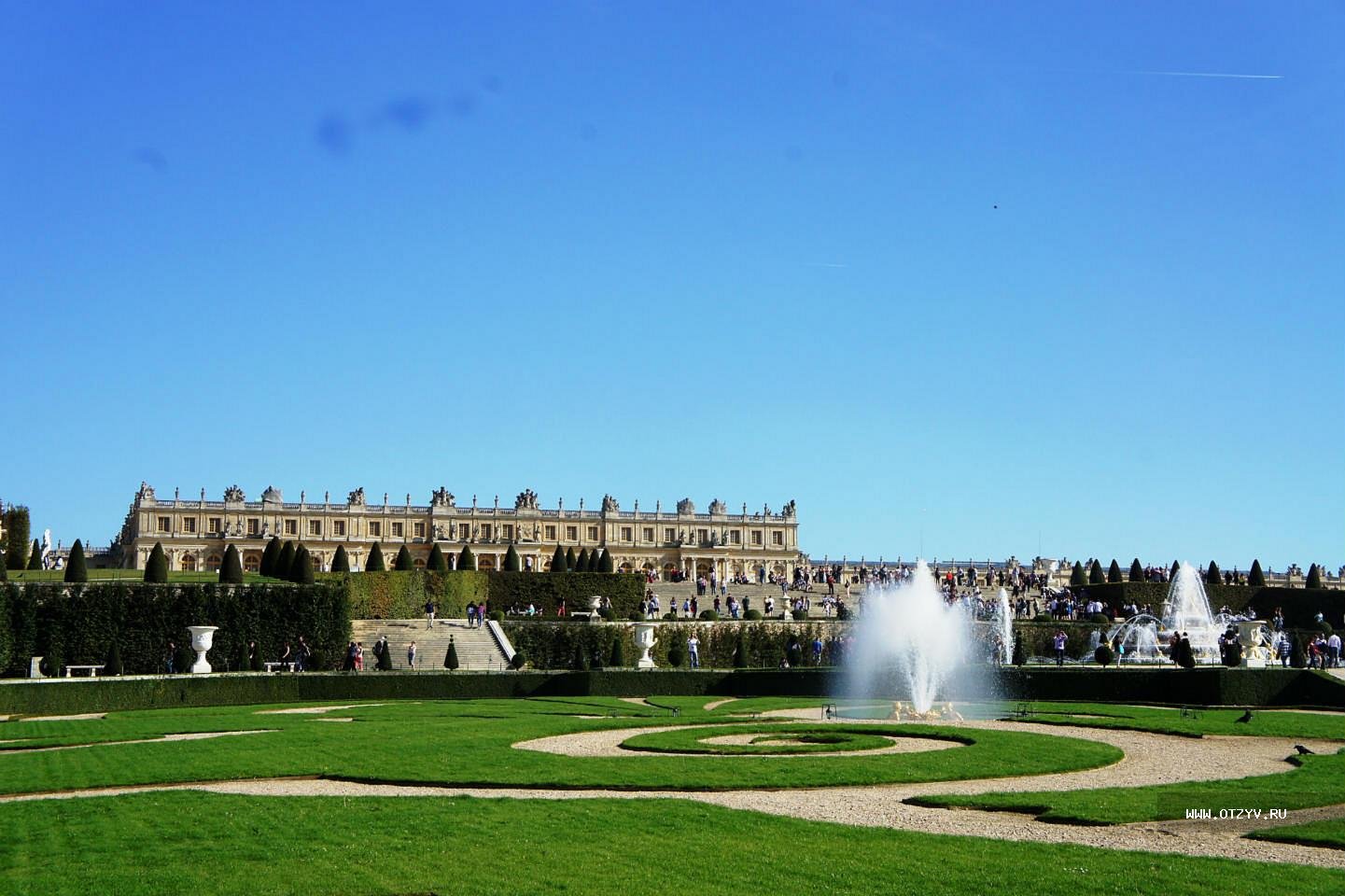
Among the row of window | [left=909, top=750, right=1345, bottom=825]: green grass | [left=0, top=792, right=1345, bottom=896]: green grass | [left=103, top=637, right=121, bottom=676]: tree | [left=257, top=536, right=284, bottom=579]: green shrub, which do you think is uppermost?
the row of window

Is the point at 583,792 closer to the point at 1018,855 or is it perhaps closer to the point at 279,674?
the point at 1018,855

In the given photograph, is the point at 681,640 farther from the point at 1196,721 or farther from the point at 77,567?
the point at 1196,721

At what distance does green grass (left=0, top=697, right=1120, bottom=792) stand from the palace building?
268ft

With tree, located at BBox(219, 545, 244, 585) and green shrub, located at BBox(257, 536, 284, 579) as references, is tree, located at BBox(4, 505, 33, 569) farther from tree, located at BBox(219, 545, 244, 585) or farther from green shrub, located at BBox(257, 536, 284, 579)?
tree, located at BBox(219, 545, 244, 585)

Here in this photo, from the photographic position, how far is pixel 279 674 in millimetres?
33031

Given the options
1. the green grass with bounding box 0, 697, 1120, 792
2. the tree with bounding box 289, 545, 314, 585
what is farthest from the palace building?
the green grass with bounding box 0, 697, 1120, 792

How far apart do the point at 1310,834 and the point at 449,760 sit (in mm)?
10008

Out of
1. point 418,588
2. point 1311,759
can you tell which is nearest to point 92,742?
point 1311,759

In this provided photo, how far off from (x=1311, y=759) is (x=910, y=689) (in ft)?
43.5

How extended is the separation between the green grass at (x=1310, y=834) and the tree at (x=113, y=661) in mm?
31782

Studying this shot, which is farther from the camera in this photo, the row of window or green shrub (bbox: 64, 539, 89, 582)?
the row of window

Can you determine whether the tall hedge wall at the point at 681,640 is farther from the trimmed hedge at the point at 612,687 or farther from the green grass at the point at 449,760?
the green grass at the point at 449,760

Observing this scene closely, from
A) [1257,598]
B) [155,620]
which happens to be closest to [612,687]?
[155,620]

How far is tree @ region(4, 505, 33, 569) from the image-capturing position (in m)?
62.7
